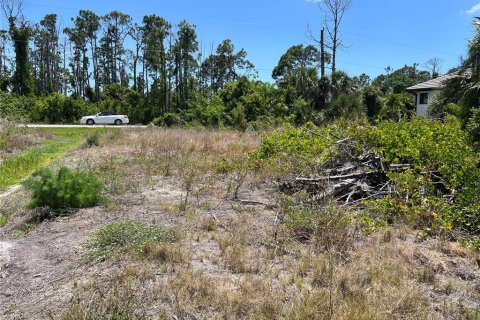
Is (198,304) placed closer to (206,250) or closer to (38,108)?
(206,250)

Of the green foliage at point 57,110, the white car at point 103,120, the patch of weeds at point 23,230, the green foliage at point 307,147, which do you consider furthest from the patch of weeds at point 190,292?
the green foliage at point 57,110

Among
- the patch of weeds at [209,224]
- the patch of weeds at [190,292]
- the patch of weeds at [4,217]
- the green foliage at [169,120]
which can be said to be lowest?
the patch of weeds at [190,292]

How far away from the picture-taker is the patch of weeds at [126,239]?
165 inches

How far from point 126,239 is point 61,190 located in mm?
1932

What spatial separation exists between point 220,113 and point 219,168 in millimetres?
18425

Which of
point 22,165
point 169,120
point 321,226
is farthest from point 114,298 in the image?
point 169,120

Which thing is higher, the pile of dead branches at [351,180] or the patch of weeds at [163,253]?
the pile of dead branches at [351,180]

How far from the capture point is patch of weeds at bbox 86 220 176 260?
4191mm

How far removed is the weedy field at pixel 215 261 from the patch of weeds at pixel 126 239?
13 mm

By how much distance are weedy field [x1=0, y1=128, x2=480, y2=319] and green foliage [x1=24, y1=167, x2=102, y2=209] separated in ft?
0.07

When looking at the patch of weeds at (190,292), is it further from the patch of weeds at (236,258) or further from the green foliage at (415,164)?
the green foliage at (415,164)

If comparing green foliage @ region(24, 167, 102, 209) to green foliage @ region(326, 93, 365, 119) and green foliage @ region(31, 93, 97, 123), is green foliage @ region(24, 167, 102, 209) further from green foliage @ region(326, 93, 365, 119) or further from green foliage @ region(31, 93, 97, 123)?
green foliage @ region(31, 93, 97, 123)

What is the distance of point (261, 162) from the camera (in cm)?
920

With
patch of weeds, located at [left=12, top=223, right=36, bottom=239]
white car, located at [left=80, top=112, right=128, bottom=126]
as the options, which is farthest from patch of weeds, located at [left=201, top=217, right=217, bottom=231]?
white car, located at [left=80, top=112, right=128, bottom=126]
